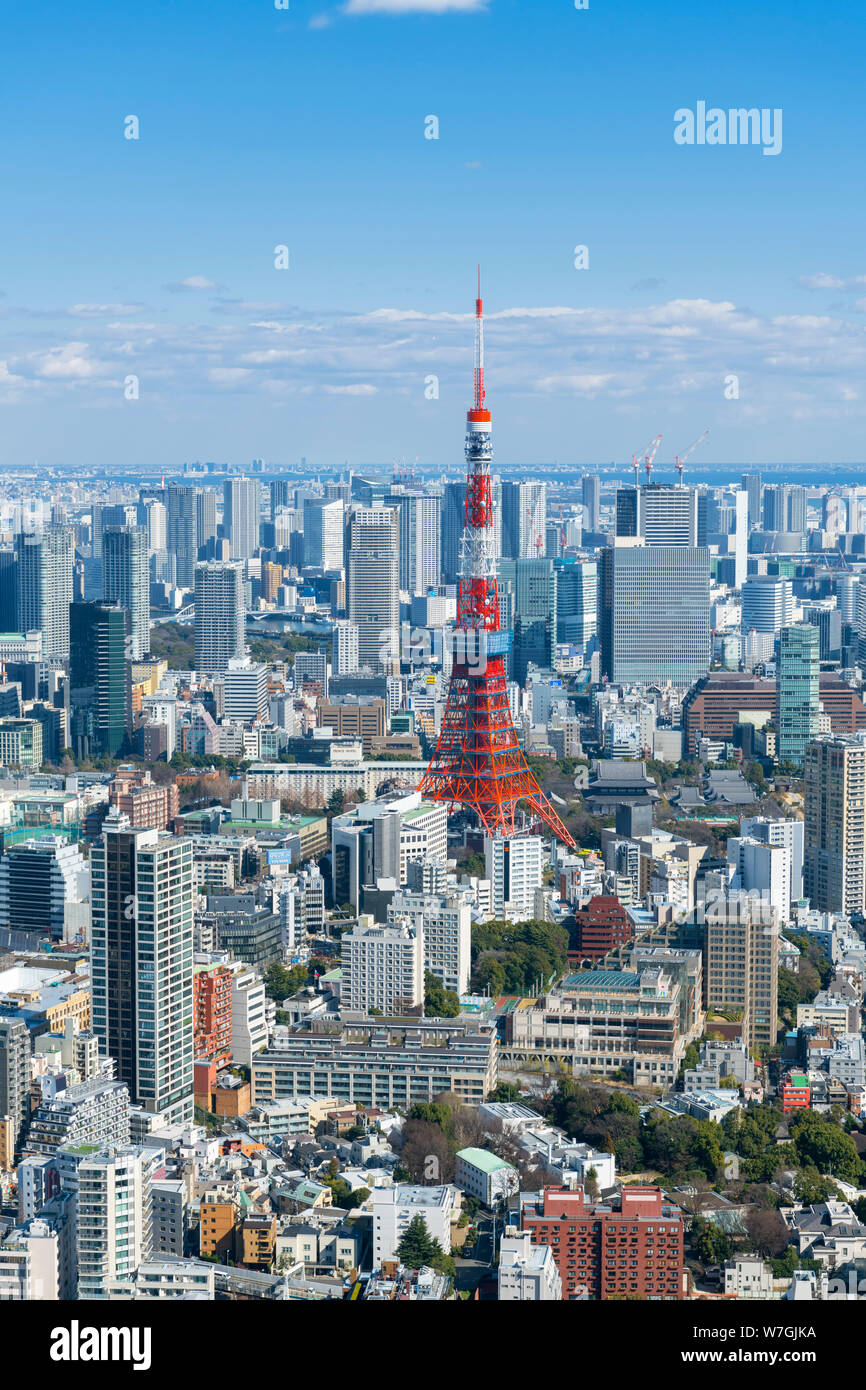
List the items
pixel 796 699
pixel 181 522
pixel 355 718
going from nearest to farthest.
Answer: pixel 796 699 → pixel 355 718 → pixel 181 522

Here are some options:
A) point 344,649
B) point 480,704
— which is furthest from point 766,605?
point 480,704

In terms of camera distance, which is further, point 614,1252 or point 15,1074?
point 15,1074

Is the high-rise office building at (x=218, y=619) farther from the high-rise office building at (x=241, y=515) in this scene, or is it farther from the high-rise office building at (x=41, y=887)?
the high-rise office building at (x=41, y=887)

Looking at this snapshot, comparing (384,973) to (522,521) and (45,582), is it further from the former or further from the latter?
(522,521)

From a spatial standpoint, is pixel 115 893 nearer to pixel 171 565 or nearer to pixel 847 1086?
pixel 847 1086

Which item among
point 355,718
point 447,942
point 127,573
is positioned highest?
point 127,573
